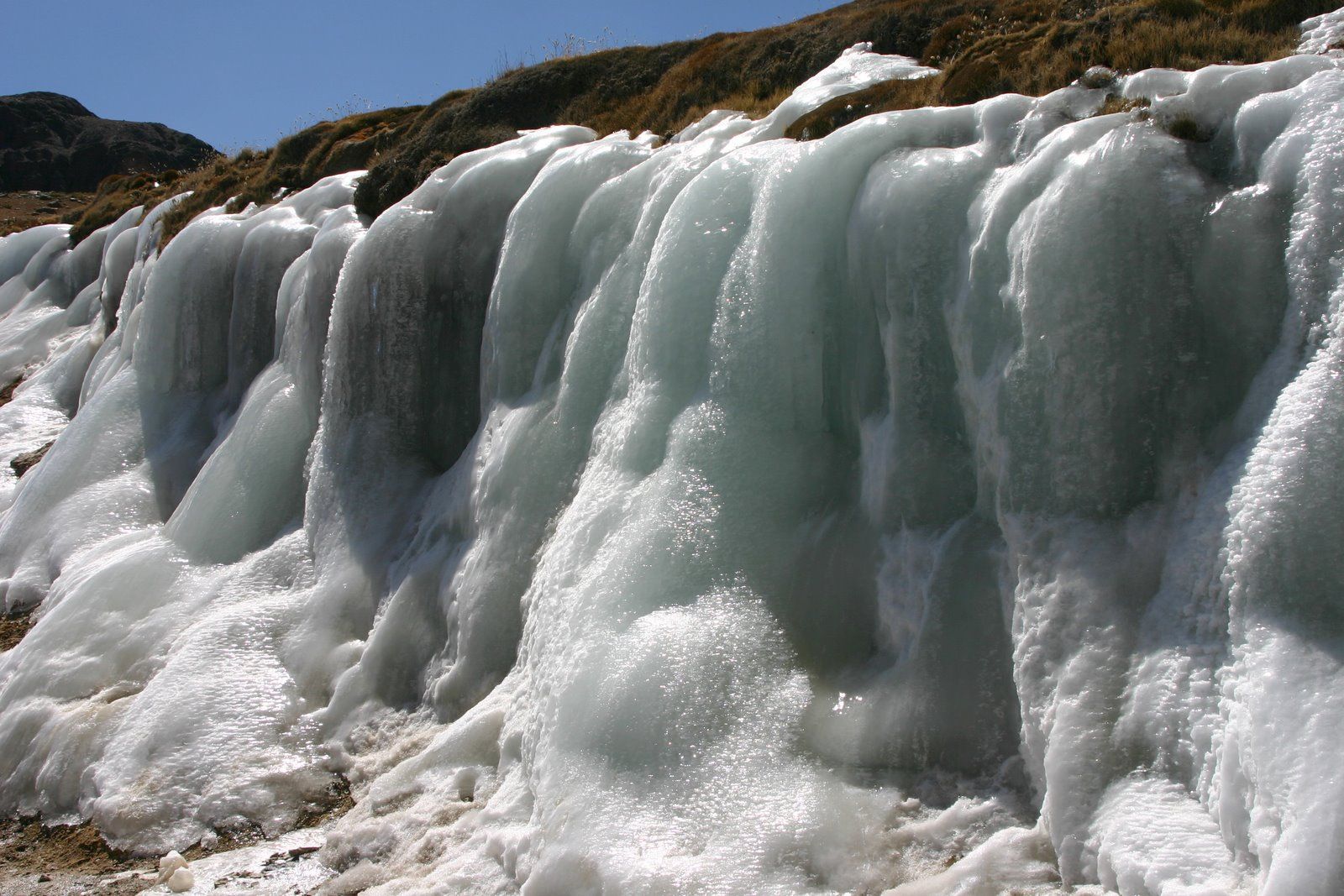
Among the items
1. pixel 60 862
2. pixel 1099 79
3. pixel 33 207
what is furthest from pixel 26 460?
pixel 33 207

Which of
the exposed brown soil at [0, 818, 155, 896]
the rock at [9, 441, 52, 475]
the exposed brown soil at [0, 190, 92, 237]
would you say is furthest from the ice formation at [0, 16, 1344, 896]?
the exposed brown soil at [0, 190, 92, 237]

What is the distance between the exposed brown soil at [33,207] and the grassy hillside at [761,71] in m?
10.7

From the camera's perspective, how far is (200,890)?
638cm

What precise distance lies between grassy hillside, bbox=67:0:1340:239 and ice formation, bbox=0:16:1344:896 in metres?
0.76

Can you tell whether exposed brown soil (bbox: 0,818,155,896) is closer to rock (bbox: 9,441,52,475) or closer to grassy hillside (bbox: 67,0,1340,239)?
grassy hillside (bbox: 67,0,1340,239)

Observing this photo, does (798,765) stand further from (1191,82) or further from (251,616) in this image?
(251,616)

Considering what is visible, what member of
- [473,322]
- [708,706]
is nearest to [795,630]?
[708,706]

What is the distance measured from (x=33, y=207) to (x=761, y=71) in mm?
28480

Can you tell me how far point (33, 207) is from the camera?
108ft

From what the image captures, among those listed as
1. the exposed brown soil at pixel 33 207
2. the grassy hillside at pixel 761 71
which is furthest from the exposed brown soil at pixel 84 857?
the exposed brown soil at pixel 33 207

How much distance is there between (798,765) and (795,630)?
799mm

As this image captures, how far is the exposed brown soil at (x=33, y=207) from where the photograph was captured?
2894cm

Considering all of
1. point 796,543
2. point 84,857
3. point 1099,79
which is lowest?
point 84,857

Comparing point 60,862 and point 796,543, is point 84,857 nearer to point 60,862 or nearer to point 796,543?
point 60,862
